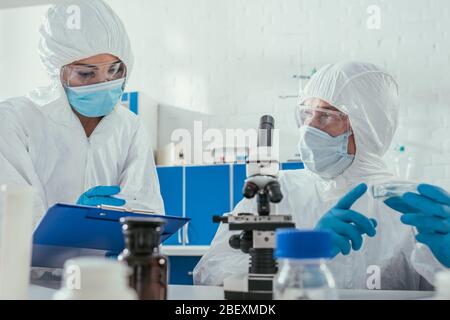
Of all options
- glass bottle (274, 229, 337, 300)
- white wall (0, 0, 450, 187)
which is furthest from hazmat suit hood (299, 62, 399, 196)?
white wall (0, 0, 450, 187)

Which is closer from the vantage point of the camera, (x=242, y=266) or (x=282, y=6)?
(x=242, y=266)

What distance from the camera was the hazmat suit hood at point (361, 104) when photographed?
166 cm

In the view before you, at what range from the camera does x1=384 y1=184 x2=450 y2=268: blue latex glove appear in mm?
1239

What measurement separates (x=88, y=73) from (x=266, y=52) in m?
2.75

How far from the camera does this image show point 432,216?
125 cm

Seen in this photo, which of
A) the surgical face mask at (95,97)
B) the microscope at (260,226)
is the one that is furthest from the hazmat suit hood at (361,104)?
the microscope at (260,226)

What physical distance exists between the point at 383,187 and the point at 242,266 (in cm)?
44

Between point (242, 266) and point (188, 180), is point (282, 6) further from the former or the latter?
point (242, 266)

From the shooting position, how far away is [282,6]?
4.24 m

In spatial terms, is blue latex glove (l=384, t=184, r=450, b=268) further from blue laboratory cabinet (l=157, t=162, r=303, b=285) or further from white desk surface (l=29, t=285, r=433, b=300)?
blue laboratory cabinet (l=157, t=162, r=303, b=285)

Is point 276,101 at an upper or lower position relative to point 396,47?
lower

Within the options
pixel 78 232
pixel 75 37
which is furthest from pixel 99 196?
pixel 75 37
